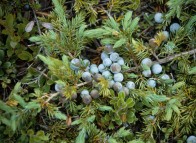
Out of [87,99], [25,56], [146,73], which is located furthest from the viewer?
[25,56]

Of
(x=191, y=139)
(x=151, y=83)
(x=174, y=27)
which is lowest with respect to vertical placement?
(x=191, y=139)

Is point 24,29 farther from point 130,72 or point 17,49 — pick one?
point 130,72

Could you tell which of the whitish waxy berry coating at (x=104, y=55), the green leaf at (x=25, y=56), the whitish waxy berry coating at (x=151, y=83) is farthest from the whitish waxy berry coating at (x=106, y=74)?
the green leaf at (x=25, y=56)

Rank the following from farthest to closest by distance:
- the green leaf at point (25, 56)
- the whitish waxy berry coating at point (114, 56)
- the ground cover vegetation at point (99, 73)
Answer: the green leaf at point (25, 56)
the whitish waxy berry coating at point (114, 56)
the ground cover vegetation at point (99, 73)

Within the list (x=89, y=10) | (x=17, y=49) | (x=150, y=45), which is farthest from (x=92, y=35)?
(x=17, y=49)

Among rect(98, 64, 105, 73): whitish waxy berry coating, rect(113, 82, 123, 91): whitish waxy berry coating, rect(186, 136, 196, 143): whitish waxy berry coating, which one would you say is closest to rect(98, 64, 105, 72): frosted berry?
rect(98, 64, 105, 73): whitish waxy berry coating

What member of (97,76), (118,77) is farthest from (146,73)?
(97,76)

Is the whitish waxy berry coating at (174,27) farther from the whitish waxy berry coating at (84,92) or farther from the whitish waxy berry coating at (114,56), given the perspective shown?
the whitish waxy berry coating at (84,92)

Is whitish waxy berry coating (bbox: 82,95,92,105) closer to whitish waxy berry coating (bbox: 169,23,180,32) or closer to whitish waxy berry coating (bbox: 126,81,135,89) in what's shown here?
whitish waxy berry coating (bbox: 126,81,135,89)

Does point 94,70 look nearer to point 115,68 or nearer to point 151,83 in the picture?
point 115,68
